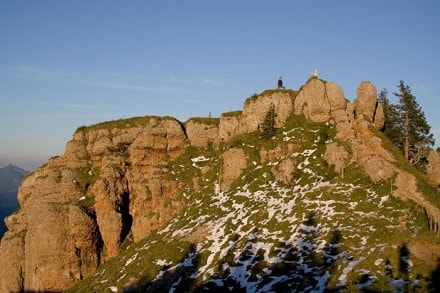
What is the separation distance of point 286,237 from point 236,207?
1150 centimetres

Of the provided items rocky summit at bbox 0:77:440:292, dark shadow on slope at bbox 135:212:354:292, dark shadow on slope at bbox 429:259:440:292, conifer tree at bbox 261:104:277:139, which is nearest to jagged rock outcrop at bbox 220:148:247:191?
rocky summit at bbox 0:77:440:292

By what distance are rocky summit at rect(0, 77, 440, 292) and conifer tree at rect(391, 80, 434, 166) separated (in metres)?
8.12

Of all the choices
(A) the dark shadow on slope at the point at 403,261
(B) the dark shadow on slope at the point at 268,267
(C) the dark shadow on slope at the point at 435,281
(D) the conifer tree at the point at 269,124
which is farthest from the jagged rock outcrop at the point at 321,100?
(C) the dark shadow on slope at the point at 435,281

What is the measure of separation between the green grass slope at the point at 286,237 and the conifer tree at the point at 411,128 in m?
16.9

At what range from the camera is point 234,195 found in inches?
2200

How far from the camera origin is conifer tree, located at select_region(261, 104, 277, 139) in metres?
62.5

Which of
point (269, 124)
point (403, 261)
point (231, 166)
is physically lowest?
point (403, 261)

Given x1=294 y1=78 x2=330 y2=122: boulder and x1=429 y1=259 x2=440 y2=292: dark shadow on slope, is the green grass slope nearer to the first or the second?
x1=429 y1=259 x2=440 y2=292: dark shadow on slope

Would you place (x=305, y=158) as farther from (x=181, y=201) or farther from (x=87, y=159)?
(x=87, y=159)

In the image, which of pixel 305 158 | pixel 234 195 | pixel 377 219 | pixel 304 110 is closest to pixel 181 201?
pixel 234 195

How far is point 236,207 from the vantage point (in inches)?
2089

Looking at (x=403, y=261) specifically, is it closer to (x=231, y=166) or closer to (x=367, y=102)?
(x=231, y=166)

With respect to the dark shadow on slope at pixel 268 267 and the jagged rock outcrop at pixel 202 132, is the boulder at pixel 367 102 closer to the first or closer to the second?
the jagged rock outcrop at pixel 202 132

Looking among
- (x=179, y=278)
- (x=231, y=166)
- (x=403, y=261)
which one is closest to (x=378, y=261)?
(x=403, y=261)
